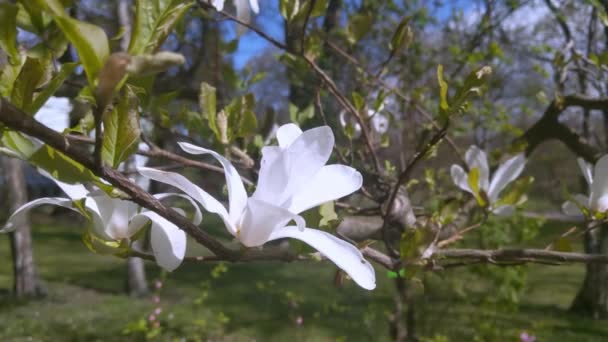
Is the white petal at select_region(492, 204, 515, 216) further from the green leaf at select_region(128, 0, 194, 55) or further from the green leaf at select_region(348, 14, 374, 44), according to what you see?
the green leaf at select_region(128, 0, 194, 55)

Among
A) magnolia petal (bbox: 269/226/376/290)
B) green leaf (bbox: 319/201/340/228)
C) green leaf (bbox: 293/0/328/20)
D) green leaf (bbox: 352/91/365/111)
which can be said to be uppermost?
green leaf (bbox: 293/0/328/20)

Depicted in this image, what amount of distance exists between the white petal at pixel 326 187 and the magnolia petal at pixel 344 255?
0.02m

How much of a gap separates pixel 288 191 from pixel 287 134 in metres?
0.05

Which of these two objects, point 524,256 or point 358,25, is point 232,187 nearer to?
point 524,256

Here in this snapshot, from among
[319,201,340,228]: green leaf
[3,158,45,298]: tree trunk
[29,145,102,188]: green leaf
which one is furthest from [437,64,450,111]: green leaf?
[3,158,45,298]: tree trunk

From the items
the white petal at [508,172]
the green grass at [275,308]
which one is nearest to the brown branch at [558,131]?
the white petal at [508,172]

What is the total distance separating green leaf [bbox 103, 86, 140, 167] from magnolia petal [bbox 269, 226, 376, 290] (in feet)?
0.32

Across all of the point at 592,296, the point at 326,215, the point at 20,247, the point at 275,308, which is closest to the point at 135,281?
the point at 20,247

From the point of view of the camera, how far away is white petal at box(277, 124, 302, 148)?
300mm

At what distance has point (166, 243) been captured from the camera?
275 mm

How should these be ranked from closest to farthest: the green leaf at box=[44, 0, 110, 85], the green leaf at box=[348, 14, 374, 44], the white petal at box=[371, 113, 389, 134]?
1. the green leaf at box=[44, 0, 110, 85]
2. the green leaf at box=[348, 14, 374, 44]
3. the white petal at box=[371, 113, 389, 134]

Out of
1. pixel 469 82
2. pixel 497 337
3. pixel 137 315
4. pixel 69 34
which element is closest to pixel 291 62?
pixel 469 82

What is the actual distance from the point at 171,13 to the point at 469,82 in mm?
187

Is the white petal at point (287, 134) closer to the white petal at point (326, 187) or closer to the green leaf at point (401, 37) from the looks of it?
the white petal at point (326, 187)
